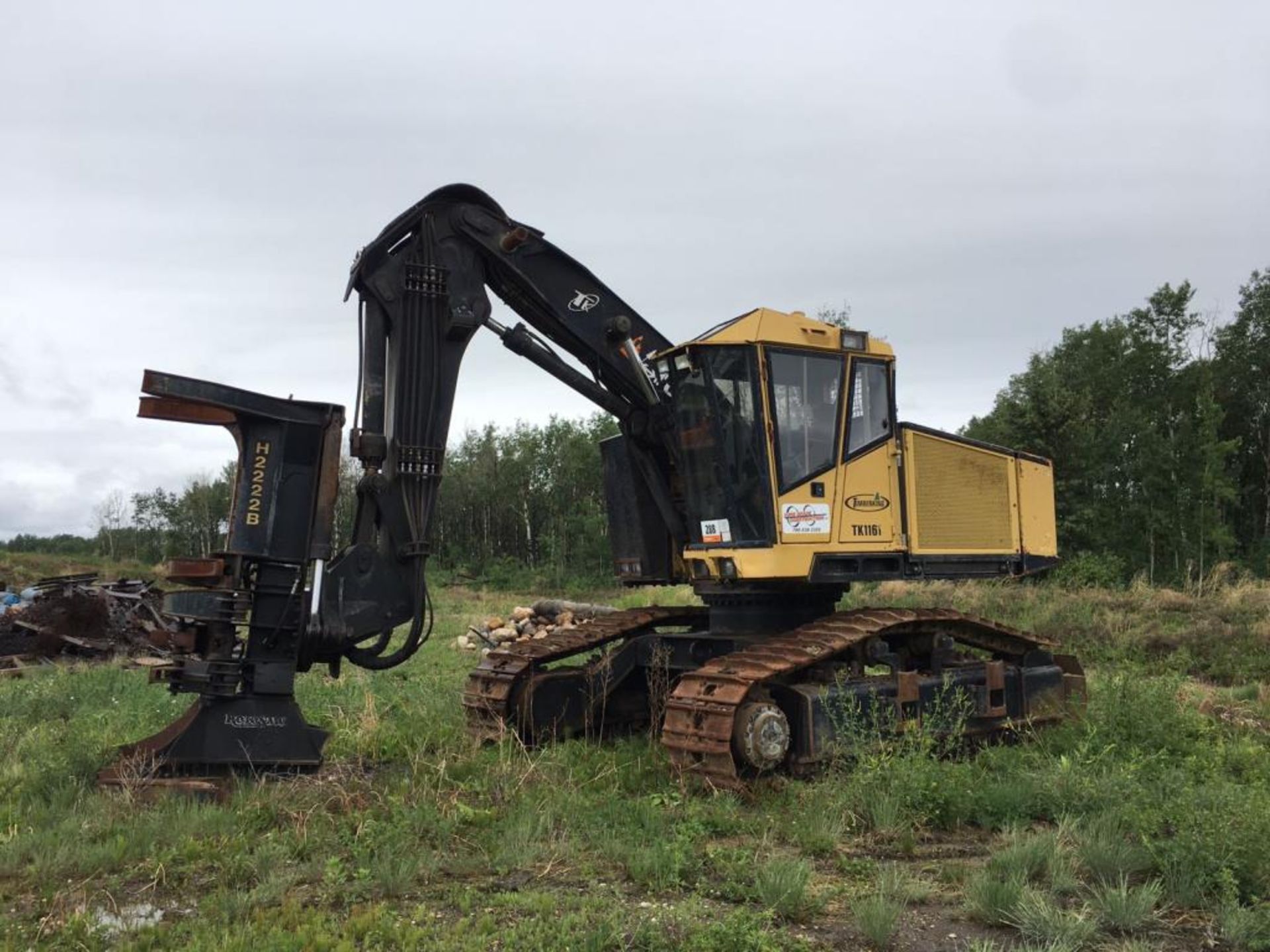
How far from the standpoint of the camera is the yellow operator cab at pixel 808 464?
7.73 metres

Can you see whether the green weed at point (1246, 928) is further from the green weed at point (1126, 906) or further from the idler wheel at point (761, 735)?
the idler wheel at point (761, 735)

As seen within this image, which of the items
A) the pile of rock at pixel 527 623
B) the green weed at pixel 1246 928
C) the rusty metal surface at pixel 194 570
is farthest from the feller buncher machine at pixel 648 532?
the pile of rock at pixel 527 623

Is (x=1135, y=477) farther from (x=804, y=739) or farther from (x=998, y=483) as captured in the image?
(x=804, y=739)

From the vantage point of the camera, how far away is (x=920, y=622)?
843cm

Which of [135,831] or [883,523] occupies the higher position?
[883,523]

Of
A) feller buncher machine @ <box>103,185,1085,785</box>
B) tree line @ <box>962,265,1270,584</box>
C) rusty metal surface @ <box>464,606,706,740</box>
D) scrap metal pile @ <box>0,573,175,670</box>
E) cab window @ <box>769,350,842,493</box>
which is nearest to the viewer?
feller buncher machine @ <box>103,185,1085,785</box>

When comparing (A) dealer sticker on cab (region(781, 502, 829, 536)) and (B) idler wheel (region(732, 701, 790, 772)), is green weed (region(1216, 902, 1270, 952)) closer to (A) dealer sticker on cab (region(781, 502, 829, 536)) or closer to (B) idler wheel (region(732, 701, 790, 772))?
(B) idler wheel (region(732, 701, 790, 772))

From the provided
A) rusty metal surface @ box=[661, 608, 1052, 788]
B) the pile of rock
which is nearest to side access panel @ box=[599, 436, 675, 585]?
rusty metal surface @ box=[661, 608, 1052, 788]

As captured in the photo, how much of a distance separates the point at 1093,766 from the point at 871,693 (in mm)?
1623

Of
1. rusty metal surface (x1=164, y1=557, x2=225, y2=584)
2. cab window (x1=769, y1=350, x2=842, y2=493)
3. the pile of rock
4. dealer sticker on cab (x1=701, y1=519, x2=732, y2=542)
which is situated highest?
cab window (x1=769, y1=350, x2=842, y2=493)

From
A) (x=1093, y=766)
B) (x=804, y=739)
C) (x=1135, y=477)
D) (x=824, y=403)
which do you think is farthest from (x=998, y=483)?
(x=1135, y=477)

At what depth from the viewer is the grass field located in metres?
Answer: 4.24

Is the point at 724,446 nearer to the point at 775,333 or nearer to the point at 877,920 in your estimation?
the point at 775,333

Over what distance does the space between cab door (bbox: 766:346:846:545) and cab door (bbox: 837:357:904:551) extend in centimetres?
12
